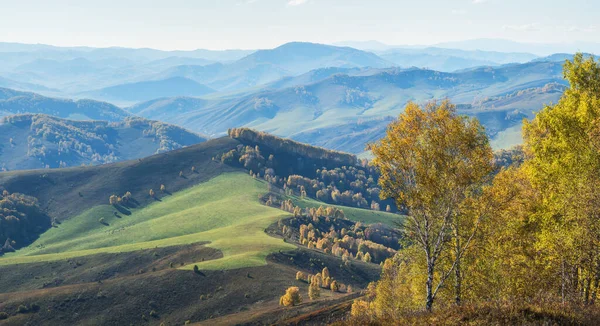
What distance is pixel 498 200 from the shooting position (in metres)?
36.4

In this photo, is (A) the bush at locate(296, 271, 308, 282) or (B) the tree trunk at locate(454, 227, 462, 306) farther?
(A) the bush at locate(296, 271, 308, 282)

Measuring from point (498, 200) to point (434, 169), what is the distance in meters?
5.83

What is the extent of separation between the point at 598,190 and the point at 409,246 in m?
14.1

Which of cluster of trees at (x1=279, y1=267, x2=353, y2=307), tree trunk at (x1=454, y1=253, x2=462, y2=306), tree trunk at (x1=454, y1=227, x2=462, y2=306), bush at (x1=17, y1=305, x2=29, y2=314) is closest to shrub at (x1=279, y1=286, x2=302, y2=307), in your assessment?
cluster of trees at (x1=279, y1=267, x2=353, y2=307)

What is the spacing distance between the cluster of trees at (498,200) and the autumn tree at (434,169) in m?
0.08

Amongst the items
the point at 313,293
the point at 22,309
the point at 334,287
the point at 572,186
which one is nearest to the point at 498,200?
the point at 572,186

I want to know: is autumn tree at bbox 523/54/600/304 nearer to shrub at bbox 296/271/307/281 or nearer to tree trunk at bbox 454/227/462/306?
tree trunk at bbox 454/227/462/306

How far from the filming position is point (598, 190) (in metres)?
31.5

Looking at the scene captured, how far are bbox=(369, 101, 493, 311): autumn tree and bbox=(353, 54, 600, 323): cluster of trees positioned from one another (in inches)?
3.0

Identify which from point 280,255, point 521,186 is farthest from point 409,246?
point 280,255

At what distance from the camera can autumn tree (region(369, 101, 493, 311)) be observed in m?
35.0

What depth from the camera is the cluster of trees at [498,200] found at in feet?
107

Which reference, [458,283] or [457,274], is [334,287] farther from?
[458,283]

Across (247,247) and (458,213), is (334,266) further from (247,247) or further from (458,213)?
(458,213)
